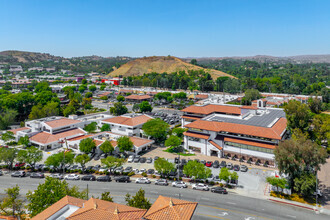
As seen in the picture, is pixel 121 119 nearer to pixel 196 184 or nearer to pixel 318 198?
pixel 196 184

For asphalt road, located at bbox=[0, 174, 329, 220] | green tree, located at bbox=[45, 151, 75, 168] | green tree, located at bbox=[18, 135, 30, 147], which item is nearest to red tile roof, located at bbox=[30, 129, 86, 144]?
green tree, located at bbox=[18, 135, 30, 147]

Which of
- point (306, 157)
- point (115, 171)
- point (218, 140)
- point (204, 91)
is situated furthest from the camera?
point (204, 91)

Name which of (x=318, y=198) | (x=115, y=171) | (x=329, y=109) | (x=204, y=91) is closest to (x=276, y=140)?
(x=318, y=198)

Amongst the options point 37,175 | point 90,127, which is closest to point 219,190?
point 37,175

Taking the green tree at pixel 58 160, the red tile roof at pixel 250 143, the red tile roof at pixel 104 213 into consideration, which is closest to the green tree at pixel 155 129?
the red tile roof at pixel 250 143

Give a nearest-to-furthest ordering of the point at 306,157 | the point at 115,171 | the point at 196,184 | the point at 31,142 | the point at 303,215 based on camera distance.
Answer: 1. the point at 303,215
2. the point at 306,157
3. the point at 196,184
4. the point at 115,171
5. the point at 31,142

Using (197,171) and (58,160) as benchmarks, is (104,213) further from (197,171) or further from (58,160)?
(58,160)
